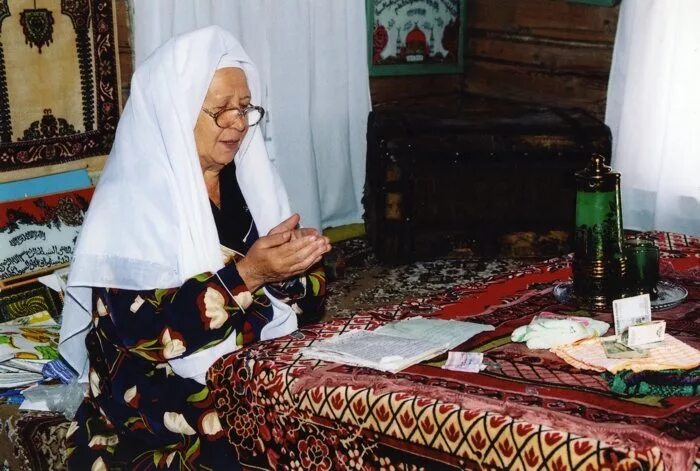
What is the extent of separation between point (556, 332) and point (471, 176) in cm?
289

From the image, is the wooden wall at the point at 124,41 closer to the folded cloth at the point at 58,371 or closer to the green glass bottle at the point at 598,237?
the folded cloth at the point at 58,371

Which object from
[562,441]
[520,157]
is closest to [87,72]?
[520,157]

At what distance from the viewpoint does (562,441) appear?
58.3 inches

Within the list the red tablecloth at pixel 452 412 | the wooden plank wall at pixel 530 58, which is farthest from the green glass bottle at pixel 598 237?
the wooden plank wall at pixel 530 58

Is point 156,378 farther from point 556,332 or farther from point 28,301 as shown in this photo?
point 28,301

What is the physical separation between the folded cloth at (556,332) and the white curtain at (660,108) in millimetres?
2880

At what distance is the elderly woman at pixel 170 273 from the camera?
2.14 m

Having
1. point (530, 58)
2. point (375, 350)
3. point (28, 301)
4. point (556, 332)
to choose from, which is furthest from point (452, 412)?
point (530, 58)

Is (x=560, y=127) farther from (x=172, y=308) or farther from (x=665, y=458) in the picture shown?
(x=665, y=458)

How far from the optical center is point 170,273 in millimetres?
2209

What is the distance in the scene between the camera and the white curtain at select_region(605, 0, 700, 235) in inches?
178

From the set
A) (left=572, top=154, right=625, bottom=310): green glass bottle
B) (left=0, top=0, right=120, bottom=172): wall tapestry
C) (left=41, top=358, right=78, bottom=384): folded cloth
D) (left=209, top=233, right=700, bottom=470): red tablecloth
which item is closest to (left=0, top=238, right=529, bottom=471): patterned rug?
(left=0, top=0, right=120, bottom=172): wall tapestry

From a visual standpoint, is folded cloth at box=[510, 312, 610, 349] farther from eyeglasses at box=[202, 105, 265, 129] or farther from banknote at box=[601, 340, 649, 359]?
eyeglasses at box=[202, 105, 265, 129]

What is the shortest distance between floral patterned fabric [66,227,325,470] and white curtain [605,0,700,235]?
9.61ft
